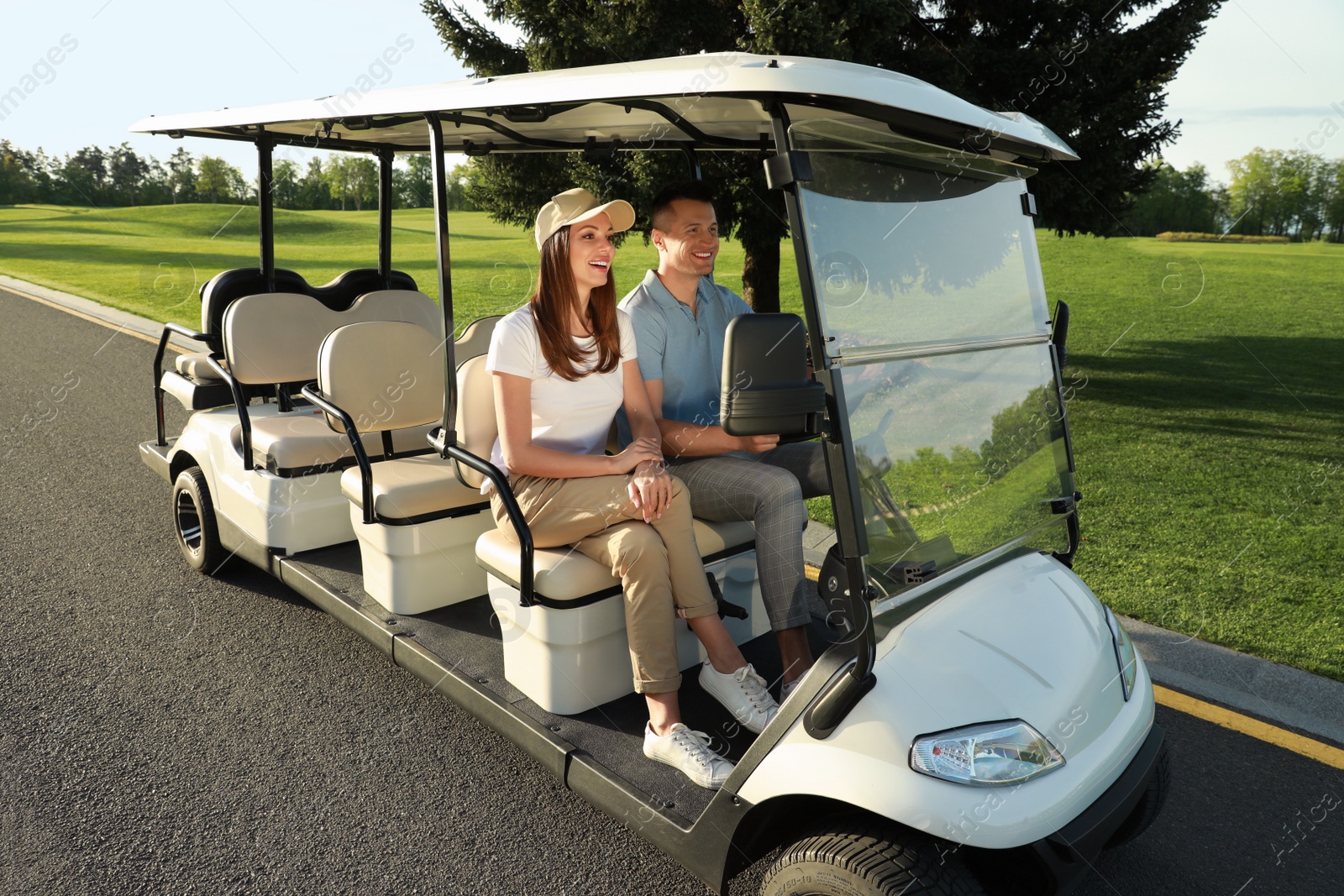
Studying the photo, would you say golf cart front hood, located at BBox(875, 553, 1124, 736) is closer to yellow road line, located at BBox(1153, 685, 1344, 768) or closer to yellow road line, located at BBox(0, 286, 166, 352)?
yellow road line, located at BBox(1153, 685, 1344, 768)

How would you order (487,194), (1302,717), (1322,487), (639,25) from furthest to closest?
(487,194), (639,25), (1322,487), (1302,717)

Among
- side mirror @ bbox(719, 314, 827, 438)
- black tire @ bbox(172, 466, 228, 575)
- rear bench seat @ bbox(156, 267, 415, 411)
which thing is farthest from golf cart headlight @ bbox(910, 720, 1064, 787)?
rear bench seat @ bbox(156, 267, 415, 411)

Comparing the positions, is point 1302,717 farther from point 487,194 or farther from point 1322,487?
point 487,194

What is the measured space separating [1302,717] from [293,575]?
3602 millimetres

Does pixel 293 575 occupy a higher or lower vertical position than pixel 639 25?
lower

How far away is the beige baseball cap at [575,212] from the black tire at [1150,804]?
6.53 feet

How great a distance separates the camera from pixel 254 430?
378cm

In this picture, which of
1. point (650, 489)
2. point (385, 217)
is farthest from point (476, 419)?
point (385, 217)

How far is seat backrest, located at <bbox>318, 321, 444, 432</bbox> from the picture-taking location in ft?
11.9

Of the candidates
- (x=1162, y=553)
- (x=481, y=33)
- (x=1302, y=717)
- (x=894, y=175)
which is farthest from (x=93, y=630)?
(x=481, y=33)

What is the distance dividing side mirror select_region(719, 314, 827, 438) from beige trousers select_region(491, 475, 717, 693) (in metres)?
0.73

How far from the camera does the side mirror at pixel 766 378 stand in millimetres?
1693

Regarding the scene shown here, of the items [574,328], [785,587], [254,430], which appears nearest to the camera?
[785,587]

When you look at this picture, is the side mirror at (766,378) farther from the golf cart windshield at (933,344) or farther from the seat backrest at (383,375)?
the seat backrest at (383,375)
